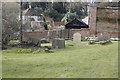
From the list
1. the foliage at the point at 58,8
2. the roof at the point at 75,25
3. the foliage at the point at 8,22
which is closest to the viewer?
the foliage at the point at 8,22

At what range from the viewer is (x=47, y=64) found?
30.3 feet

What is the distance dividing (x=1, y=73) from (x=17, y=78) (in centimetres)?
82

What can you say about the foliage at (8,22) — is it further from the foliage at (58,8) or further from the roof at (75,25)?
the foliage at (58,8)

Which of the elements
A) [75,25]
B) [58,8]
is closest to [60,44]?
[75,25]

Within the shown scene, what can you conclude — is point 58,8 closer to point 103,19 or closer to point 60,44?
point 103,19

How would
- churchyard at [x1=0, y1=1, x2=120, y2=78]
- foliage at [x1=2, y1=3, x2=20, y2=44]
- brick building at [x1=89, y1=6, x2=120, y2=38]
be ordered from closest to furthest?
churchyard at [x1=0, y1=1, x2=120, y2=78] → foliage at [x1=2, y1=3, x2=20, y2=44] → brick building at [x1=89, y1=6, x2=120, y2=38]

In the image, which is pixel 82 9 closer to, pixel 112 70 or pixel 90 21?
pixel 90 21

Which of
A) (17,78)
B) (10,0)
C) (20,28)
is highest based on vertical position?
(10,0)

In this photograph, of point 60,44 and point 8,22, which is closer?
point 60,44

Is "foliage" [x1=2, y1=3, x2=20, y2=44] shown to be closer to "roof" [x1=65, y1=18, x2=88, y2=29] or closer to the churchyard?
the churchyard

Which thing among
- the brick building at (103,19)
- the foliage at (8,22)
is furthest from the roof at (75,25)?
the foliage at (8,22)

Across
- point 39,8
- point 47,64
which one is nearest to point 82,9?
point 39,8

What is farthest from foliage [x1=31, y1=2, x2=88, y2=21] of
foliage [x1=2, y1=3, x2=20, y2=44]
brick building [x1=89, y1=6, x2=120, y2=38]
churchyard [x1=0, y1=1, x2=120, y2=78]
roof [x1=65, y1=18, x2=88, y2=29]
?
foliage [x1=2, y1=3, x2=20, y2=44]

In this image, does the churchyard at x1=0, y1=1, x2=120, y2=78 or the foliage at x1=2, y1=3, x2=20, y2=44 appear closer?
the churchyard at x1=0, y1=1, x2=120, y2=78
